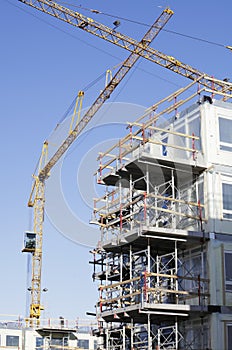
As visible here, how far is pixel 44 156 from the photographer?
274ft

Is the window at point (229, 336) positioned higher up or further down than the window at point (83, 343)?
higher up

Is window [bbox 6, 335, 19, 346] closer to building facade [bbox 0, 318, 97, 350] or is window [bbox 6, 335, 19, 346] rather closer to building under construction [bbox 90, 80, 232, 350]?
building facade [bbox 0, 318, 97, 350]

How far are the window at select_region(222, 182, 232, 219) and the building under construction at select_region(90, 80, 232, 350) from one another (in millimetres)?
46

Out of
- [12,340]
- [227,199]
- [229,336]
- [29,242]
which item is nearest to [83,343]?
[12,340]

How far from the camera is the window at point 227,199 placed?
27141mm

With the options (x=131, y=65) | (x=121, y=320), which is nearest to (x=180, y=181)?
(x=121, y=320)

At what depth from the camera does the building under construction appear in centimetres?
2544

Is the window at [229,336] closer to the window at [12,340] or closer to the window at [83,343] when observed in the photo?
the window at [83,343]

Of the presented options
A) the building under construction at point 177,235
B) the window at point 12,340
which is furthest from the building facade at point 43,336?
the building under construction at point 177,235

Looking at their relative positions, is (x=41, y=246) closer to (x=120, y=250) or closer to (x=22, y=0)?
(x=22, y=0)

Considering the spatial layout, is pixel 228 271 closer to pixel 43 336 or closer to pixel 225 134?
pixel 225 134

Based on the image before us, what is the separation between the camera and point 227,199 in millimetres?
27391

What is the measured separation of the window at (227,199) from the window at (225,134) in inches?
70.9

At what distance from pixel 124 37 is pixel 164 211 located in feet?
135
